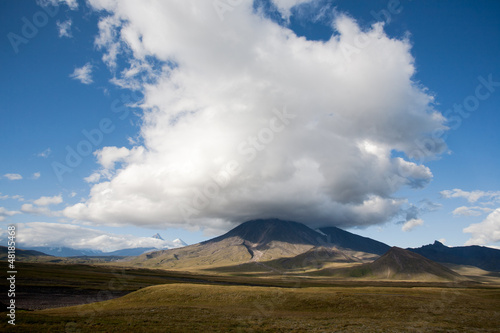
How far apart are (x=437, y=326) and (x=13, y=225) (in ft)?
207

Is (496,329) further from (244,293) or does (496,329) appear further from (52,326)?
(52,326)

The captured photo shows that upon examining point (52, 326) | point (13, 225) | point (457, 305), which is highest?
point (13, 225)

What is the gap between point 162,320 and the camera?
39938 mm

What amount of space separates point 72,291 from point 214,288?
6752 centimetres

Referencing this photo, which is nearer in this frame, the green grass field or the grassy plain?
the grassy plain

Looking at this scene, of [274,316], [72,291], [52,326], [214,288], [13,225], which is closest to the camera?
[52,326]

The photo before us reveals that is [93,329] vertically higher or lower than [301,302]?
higher

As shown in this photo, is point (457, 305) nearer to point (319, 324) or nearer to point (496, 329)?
point (496, 329)

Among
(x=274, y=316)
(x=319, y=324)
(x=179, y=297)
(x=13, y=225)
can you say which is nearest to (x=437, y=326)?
(x=319, y=324)

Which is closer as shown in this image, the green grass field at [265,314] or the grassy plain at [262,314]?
the grassy plain at [262,314]

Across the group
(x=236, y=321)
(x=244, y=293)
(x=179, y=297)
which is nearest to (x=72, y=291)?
(x=179, y=297)

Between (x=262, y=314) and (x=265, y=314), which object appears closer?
(x=262, y=314)

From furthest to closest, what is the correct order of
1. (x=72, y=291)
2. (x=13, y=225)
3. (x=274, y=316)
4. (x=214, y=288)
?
(x=72, y=291) < (x=214, y=288) < (x=274, y=316) < (x=13, y=225)

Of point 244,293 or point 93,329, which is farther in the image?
point 244,293
